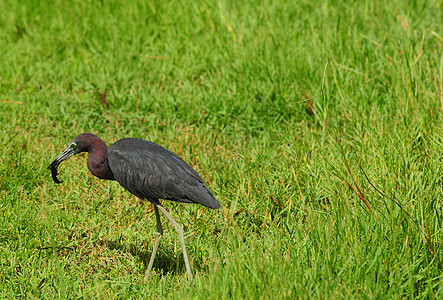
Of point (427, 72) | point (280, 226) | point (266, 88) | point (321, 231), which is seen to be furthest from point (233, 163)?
point (427, 72)

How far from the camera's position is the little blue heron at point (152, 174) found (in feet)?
13.3

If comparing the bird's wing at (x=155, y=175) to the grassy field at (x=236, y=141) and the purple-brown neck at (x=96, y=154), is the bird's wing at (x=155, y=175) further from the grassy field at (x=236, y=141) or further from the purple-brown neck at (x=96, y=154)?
the grassy field at (x=236, y=141)

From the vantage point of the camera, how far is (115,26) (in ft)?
23.5

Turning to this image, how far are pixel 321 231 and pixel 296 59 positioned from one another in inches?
111

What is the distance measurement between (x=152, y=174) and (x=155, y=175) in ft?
0.08

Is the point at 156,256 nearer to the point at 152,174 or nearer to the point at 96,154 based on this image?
the point at 152,174

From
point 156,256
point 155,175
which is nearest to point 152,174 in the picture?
point 155,175

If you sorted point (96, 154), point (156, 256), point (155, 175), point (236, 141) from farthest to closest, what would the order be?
point (236, 141) < point (156, 256) < point (96, 154) < point (155, 175)

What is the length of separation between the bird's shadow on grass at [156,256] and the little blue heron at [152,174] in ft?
0.69

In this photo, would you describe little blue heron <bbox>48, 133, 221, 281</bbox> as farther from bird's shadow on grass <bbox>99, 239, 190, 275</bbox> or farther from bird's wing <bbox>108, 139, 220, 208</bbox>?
bird's shadow on grass <bbox>99, 239, 190, 275</bbox>

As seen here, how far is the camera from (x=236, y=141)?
18.6ft

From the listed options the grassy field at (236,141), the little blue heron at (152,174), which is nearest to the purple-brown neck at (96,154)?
the little blue heron at (152,174)

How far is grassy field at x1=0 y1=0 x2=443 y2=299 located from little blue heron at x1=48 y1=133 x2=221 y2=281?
1.11ft

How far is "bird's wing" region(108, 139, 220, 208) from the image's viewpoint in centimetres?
407
